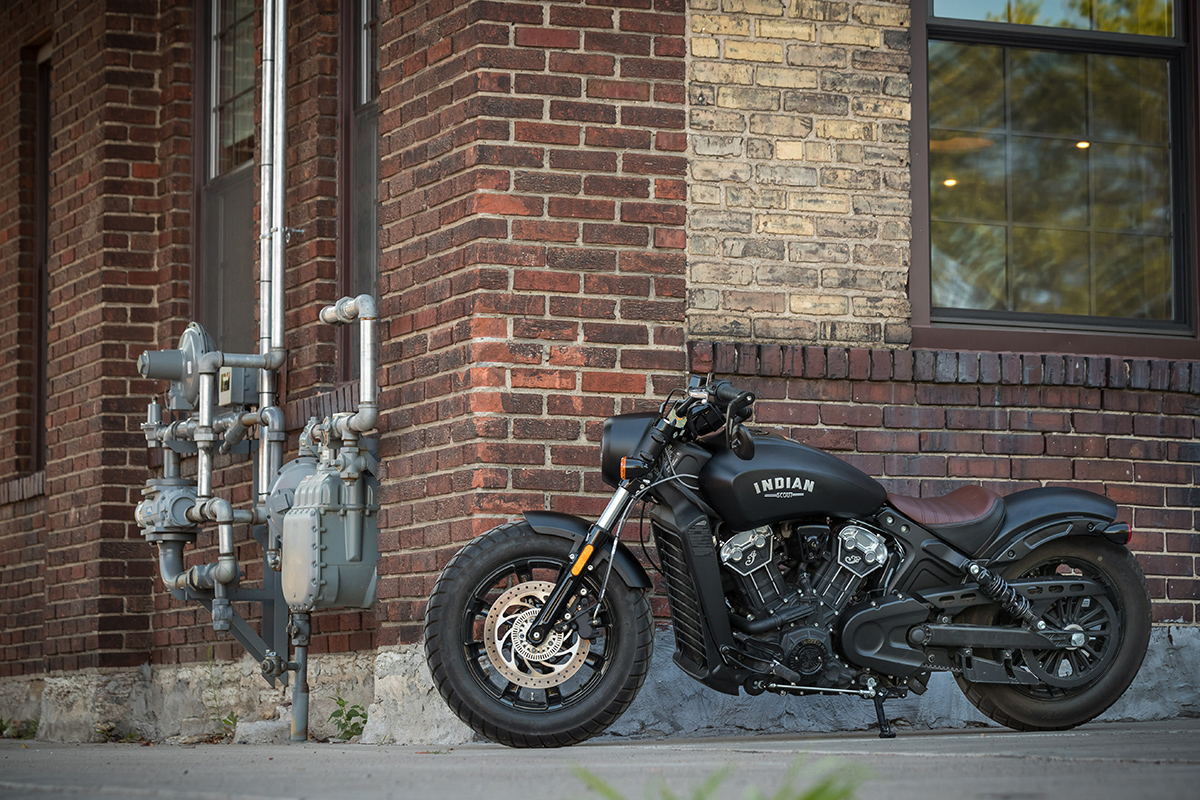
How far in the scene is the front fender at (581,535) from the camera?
5.16 m

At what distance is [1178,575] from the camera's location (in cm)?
669

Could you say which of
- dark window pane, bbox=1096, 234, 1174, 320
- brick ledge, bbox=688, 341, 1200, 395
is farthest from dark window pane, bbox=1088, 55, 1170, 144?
brick ledge, bbox=688, 341, 1200, 395

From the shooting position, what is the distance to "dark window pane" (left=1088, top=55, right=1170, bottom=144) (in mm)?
7129

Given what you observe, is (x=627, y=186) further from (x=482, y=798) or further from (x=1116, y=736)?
(x=482, y=798)

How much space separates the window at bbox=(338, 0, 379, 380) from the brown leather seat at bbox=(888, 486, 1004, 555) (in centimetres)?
264

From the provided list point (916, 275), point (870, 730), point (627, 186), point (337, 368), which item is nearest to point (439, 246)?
point (627, 186)

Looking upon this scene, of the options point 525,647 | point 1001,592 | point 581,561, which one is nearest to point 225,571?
point 525,647

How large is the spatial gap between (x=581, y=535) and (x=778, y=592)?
0.68 meters

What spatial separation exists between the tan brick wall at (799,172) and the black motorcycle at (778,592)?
102 cm

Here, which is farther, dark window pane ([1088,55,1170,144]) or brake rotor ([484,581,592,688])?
dark window pane ([1088,55,1170,144])

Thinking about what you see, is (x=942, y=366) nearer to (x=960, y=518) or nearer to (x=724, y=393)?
(x=960, y=518)

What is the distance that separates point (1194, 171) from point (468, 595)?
12.8 ft

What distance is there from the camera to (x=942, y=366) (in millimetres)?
6457

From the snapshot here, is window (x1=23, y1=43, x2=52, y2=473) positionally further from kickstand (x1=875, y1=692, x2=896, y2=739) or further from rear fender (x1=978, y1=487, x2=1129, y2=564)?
rear fender (x1=978, y1=487, x2=1129, y2=564)
